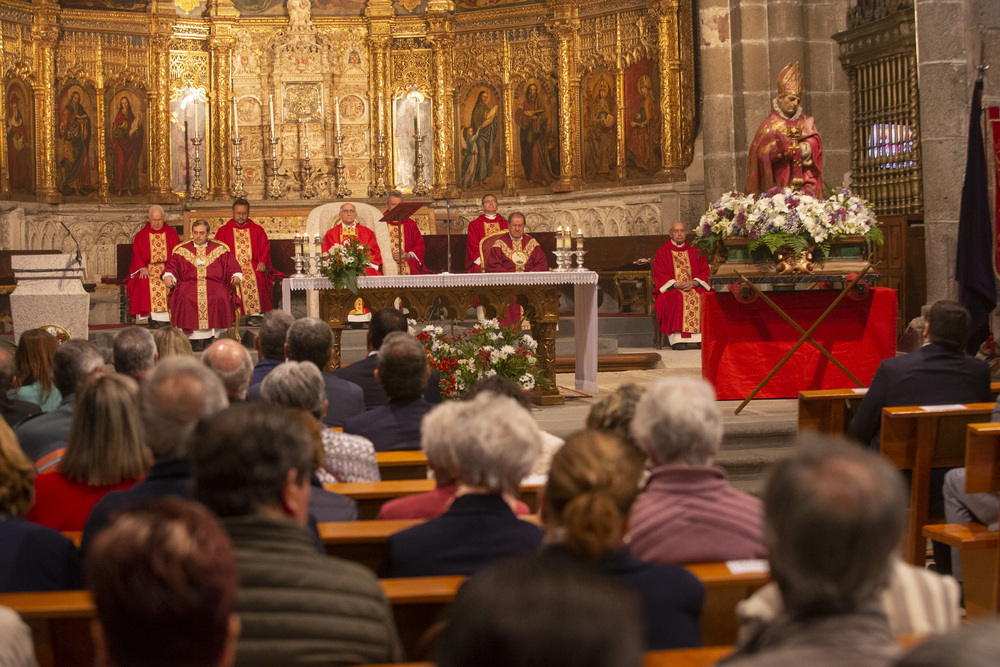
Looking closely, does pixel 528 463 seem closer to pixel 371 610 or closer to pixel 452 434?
pixel 452 434

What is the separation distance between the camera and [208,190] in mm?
16641

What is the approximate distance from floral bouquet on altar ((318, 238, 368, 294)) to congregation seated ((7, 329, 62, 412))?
3015mm

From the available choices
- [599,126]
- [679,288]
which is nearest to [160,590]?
[679,288]

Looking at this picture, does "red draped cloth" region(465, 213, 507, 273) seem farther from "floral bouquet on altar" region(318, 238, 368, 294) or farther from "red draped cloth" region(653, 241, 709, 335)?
"floral bouquet on altar" region(318, 238, 368, 294)

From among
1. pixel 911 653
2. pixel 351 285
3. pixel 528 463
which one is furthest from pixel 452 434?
pixel 351 285

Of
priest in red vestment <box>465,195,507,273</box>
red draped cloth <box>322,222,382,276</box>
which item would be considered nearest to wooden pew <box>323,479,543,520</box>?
red draped cloth <box>322,222,382,276</box>

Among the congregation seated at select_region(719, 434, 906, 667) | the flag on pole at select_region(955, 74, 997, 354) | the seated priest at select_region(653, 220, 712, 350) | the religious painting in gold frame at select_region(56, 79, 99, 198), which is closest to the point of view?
the congregation seated at select_region(719, 434, 906, 667)

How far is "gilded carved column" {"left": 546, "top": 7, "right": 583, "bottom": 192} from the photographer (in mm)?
15625

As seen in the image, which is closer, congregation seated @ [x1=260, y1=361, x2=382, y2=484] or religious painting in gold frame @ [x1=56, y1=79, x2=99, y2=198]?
congregation seated @ [x1=260, y1=361, x2=382, y2=484]

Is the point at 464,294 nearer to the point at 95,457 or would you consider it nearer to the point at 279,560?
the point at 95,457

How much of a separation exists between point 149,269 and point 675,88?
7.11 m

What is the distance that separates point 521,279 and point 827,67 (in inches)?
235

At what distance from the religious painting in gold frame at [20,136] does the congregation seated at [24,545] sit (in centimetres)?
1339

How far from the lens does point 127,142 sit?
16.3 m
